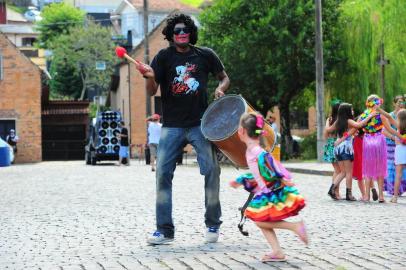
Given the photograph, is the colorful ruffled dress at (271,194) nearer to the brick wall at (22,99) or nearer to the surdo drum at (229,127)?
the surdo drum at (229,127)

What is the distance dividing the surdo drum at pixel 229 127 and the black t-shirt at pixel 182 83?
0.30 m

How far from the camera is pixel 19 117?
55.4 meters

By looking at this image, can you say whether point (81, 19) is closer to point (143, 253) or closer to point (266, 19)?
point (266, 19)

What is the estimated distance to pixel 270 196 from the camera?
7.98 metres

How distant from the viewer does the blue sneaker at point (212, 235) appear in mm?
9469

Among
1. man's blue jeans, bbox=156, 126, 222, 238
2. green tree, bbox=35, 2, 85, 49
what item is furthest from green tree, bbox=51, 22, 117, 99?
man's blue jeans, bbox=156, 126, 222, 238

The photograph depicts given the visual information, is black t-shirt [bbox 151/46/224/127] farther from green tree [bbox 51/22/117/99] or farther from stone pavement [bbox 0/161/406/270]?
green tree [bbox 51/22/117/99]

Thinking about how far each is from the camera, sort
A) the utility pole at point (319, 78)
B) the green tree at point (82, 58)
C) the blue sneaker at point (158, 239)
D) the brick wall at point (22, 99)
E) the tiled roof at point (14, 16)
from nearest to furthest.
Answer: the blue sneaker at point (158, 239), the utility pole at point (319, 78), the brick wall at point (22, 99), the green tree at point (82, 58), the tiled roof at point (14, 16)

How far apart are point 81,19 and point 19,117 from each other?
205 ft

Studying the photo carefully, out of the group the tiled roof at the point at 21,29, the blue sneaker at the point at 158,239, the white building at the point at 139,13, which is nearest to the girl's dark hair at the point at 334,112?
the blue sneaker at the point at 158,239

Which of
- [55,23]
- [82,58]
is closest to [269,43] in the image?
[82,58]

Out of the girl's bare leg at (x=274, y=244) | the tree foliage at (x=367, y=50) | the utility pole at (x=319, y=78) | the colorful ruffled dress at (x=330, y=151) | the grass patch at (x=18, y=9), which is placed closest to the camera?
the girl's bare leg at (x=274, y=244)

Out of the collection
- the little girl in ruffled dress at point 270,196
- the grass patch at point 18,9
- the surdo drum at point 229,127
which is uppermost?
the grass patch at point 18,9

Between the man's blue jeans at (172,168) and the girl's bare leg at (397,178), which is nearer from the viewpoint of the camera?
the man's blue jeans at (172,168)
